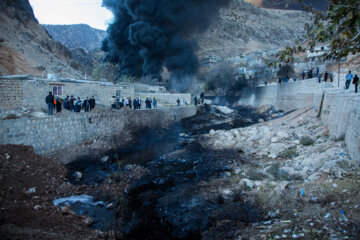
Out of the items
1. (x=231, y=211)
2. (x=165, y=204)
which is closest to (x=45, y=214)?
(x=165, y=204)

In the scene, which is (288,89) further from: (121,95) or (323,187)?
(323,187)

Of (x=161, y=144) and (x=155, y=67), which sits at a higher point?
(x=155, y=67)

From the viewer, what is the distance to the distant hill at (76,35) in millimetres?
102194

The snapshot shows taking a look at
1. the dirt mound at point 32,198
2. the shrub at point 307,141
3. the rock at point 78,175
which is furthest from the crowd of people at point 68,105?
the shrub at point 307,141

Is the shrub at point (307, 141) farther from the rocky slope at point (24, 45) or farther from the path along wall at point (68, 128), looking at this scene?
the rocky slope at point (24, 45)

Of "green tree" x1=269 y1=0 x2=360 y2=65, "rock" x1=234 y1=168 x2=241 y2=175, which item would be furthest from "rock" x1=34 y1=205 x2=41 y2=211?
"green tree" x1=269 y1=0 x2=360 y2=65

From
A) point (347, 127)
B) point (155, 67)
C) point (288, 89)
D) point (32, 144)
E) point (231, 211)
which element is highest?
point (155, 67)

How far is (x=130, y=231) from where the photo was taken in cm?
642

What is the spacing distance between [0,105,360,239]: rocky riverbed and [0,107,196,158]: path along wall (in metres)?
0.76

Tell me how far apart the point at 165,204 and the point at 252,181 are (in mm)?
2878

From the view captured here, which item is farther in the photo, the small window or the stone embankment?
the small window

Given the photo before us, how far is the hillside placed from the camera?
94.1 m

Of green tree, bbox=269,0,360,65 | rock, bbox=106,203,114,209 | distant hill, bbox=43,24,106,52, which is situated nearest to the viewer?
green tree, bbox=269,0,360,65

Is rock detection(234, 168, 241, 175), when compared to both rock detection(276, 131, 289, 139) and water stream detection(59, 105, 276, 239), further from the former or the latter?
rock detection(276, 131, 289, 139)
